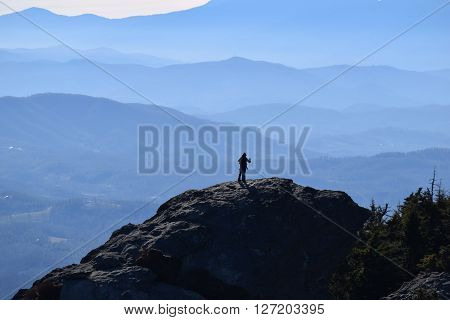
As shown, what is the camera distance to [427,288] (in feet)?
88.2

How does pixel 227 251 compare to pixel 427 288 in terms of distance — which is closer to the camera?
pixel 427 288

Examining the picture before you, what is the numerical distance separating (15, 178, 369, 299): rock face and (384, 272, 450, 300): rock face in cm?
546

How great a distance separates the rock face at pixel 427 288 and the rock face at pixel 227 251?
546 centimetres

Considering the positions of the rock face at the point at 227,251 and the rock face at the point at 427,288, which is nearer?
the rock face at the point at 427,288

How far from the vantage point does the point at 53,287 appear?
30.1 meters

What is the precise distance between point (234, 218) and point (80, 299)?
8.92 m

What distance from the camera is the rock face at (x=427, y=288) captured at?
2619 centimetres

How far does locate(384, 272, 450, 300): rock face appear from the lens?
26.2 m

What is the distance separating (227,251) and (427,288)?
31.9 feet

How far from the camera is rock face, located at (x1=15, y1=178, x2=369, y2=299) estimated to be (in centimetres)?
3022

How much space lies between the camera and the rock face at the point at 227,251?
30.2 m

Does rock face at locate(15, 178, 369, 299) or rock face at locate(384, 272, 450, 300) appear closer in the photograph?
rock face at locate(384, 272, 450, 300)
